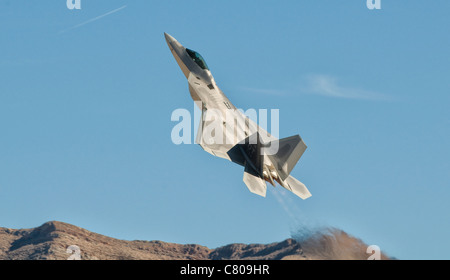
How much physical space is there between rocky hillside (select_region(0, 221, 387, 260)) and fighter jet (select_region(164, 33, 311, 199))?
14238 mm

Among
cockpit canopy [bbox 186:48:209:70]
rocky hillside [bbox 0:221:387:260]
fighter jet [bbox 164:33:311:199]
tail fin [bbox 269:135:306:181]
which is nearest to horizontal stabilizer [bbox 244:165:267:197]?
fighter jet [bbox 164:33:311:199]

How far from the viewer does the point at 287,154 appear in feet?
180

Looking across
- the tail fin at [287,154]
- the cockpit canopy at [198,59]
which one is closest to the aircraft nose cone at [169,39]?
the cockpit canopy at [198,59]

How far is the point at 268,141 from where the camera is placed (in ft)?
190

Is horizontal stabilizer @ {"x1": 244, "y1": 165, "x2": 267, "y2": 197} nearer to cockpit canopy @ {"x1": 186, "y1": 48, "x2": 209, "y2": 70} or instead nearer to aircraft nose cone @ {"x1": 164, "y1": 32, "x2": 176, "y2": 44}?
cockpit canopy @ {"x1": 186, "y1": 48, "x2": 209, "y2": 70}

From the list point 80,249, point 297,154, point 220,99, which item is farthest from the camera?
point 80,249

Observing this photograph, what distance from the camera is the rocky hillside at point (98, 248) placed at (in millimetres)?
74875

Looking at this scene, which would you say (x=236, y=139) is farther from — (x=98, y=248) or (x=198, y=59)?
(x=98, y=248)

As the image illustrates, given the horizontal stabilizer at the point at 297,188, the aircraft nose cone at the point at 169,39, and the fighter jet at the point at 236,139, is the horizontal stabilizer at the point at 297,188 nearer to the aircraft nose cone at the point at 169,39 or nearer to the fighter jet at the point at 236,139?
the fighter jet at the point at 236,139

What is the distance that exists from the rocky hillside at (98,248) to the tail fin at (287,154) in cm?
1508

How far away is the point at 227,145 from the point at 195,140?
8.99 feet
